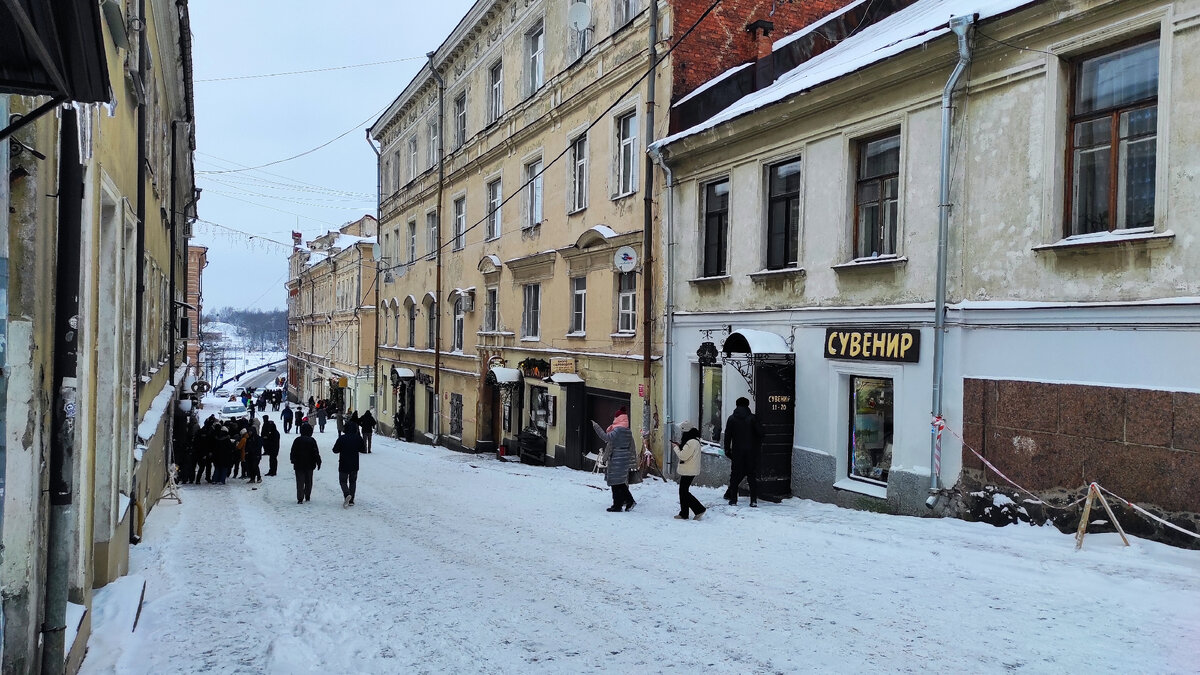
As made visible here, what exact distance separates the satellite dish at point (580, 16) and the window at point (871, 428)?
1118cm

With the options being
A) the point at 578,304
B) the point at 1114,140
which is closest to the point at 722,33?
the point at 578,304

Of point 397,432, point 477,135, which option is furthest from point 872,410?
point 397,432

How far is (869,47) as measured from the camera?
12.5 m

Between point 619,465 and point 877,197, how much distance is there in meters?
5.30

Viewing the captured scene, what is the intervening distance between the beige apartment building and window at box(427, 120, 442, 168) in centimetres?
1067

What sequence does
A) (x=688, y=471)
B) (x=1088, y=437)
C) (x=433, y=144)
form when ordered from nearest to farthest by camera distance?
1. (x=1088, y=437)
2. (x=688, y=471)
3. (x=433, y=144)

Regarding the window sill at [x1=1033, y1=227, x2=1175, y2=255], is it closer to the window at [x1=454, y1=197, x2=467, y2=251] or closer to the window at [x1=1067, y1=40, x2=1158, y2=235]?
the window at [x1=1067, y1=40, x2=1158, y2=235]

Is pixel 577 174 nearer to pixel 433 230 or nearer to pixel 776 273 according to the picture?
pixel 776 273

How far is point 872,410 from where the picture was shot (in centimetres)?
1145

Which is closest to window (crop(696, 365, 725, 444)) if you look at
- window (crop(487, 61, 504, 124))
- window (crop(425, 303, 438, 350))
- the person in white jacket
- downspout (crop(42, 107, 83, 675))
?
the person in white jacket

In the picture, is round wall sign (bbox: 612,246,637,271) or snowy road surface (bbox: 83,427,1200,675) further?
round wall sign (bbox: 612,246,637,271)

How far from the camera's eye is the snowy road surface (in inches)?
212

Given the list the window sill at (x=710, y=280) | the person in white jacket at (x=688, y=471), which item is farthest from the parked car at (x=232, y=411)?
the person in white jacket at (x=688, y=471)

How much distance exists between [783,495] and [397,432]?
79.0 ft
